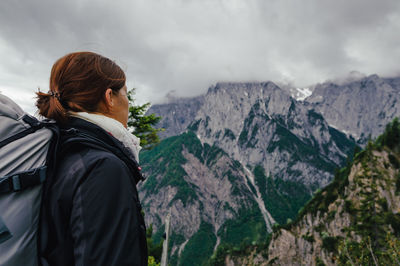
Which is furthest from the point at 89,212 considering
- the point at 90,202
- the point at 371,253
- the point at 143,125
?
the point at 371,253

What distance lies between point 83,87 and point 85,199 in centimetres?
89

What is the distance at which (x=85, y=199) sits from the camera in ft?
4.15

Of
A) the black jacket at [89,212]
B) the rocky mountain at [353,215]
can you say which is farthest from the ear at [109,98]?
the rocky mountain at [353,215]

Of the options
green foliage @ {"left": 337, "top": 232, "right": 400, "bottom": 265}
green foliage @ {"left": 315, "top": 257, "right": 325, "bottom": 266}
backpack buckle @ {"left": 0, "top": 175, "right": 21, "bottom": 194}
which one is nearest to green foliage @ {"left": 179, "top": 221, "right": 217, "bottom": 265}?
green foliage @ {"left": 315, "top": 257, "right": 325, "bottom": 266}

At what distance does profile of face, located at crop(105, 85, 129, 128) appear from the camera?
6.07ft

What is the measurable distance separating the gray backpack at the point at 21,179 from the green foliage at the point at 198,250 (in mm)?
178421

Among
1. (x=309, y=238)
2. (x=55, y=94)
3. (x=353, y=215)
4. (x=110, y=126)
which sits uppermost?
(x=55, y=94)

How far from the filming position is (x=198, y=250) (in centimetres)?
17875

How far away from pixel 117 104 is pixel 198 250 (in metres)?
200

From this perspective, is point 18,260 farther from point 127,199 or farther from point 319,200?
point 319,200

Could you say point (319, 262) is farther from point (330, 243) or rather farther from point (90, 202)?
point (90, 202)

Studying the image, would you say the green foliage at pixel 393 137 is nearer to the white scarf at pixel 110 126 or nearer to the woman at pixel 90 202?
the white scarf at pixel 110 126

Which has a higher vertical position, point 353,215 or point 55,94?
point 55,94

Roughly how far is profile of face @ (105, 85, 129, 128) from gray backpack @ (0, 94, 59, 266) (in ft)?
1.80
